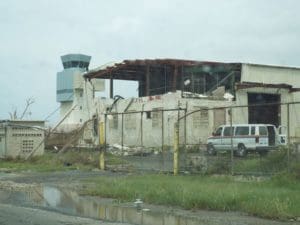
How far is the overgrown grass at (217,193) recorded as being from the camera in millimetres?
13400

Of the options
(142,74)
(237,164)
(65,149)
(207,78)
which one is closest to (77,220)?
(237,164)

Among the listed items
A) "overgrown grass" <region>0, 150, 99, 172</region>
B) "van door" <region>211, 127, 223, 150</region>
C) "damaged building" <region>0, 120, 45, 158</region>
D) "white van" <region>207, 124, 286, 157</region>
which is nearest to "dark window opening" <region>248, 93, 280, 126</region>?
"van door" <region>211, 127, 223, 150</region>

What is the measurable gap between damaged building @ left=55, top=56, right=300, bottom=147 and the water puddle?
21.8 meters

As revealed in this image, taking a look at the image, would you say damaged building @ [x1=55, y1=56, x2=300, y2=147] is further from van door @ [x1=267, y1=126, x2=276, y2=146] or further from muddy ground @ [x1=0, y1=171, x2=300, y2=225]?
muddy ground @ [x1=0, y1=171, x2=300, y2=225]

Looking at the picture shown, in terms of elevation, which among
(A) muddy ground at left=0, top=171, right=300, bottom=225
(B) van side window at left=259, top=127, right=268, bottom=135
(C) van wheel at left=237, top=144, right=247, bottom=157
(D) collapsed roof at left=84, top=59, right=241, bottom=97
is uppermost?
(D) collapsed roof at left=84, top=59, right=241, bottom=97

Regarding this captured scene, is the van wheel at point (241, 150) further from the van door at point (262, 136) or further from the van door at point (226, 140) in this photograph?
the van door at point (262, 136)

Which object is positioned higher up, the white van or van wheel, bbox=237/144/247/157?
the white van

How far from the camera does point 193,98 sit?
44.0 meters

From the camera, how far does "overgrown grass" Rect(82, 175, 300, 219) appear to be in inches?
528

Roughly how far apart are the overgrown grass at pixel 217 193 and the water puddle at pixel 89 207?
0.76 meters

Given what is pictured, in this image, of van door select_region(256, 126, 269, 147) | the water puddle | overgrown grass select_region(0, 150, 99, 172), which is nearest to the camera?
the water puddle

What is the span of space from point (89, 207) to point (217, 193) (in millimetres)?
3208

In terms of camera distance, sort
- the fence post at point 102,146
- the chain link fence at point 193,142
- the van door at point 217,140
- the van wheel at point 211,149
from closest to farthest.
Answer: the chain link fence at point 193,142 → the fence post at point 102,146 → the van wheel at point 211,149 → the van door at point 217,140

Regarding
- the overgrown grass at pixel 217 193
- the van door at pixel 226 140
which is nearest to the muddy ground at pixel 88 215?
the overgrown grass at pixel 217 193
